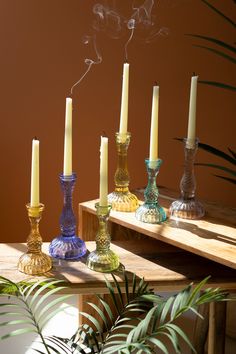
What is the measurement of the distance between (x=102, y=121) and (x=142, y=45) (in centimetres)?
39

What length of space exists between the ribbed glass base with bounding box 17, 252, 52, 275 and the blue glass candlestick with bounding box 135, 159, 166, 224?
32 centimetres

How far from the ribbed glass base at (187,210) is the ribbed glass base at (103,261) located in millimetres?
275

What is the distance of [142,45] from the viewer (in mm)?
2670

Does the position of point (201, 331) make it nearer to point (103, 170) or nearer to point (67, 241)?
point (67, 241)

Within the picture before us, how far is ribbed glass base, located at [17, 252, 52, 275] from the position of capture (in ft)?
5.20

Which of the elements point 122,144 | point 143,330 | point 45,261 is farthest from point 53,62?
point 143,330

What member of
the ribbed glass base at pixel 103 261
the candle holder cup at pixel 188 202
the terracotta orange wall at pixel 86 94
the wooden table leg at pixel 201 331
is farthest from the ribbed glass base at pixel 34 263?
the terracotta orange wall at pixel 86 94

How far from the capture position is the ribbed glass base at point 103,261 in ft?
5.30

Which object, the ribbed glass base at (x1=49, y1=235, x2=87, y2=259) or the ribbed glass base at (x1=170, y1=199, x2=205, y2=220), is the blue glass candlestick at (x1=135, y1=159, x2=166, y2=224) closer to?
the ribbed glass base at (x1=170, y1=199, x2=205, y2=220)

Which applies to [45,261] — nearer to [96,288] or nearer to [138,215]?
[96,288]

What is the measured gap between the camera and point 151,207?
1.77 meters

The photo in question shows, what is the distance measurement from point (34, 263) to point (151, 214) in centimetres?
38

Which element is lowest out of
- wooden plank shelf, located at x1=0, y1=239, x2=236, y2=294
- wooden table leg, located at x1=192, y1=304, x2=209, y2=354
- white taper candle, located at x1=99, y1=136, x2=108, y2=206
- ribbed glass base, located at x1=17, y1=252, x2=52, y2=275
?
wooden table leg, located at x1=192, y1=304, x2=209, y2=354

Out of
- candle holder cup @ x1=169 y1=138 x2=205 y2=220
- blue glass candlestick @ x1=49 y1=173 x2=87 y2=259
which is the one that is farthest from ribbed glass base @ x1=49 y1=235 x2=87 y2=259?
candle holder cup @ x1=169 y1=138 x2=205 y2=220
